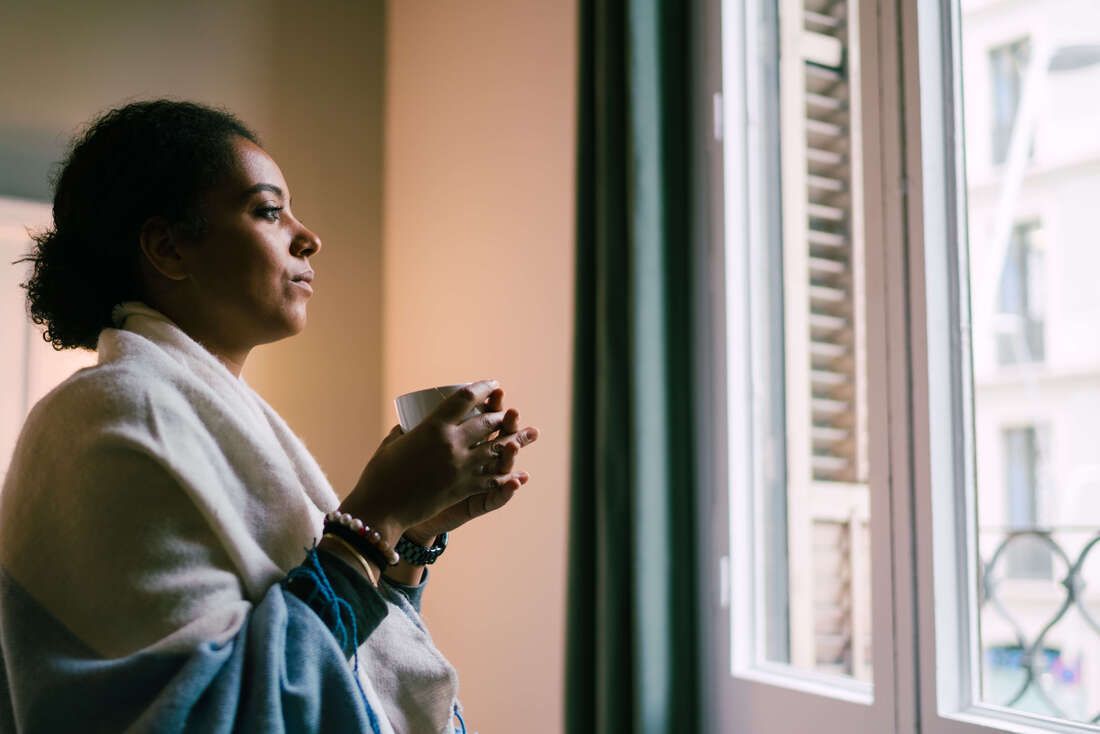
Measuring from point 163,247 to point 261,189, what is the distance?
0.12 m

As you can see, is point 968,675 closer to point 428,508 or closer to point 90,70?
point 428,508

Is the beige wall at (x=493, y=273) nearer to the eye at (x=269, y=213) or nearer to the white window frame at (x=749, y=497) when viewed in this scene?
the white window frame at (x=749, y=497)

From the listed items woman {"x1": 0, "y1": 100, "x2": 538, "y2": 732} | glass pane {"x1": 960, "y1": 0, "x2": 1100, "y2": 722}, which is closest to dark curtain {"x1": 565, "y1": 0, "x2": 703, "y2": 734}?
woman {"x1": 0, "y1": 100, "x2": 538, "y2": 732}

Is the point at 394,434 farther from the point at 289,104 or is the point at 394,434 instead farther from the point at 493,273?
the point at 289,104

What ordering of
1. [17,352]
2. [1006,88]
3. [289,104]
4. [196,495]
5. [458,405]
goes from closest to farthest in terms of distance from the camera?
[196,495], [458,405], [17,352], [289,104], [1006,88]

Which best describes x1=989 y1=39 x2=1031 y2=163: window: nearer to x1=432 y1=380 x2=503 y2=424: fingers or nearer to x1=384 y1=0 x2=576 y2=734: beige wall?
x1=384 y1=0 x2=576 y2=734: beige wall

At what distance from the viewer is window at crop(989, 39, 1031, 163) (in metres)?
3.26

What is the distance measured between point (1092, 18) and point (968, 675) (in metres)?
2.48

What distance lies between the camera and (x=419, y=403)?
3.56ft

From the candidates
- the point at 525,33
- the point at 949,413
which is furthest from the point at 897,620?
the point at 525,33

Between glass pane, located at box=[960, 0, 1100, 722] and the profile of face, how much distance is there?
216cm

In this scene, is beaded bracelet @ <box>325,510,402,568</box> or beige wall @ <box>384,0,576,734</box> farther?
A: beige wall @ <box>384,0,576,734</box>

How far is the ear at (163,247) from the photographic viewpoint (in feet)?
3.50

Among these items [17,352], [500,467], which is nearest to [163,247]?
[500,467]
